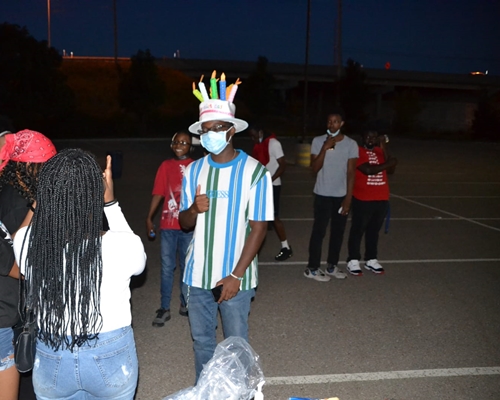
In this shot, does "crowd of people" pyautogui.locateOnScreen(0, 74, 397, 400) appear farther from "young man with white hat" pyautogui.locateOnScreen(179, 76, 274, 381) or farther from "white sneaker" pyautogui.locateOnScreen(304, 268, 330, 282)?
"white sneaker" pyautogui.locateOnScreen(304, 268, 330, 282)

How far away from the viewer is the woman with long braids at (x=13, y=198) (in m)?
2.88

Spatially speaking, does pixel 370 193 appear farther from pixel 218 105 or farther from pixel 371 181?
pixel 218 105

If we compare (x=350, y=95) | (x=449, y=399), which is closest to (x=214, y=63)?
(x=350, y=95)

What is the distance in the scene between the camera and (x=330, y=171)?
681 cm

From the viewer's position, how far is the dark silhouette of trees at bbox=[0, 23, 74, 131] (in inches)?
1599

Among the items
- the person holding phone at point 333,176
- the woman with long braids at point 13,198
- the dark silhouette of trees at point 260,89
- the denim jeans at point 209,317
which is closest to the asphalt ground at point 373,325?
the person holding phone at point 333,176

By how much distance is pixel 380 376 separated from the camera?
4.48 m

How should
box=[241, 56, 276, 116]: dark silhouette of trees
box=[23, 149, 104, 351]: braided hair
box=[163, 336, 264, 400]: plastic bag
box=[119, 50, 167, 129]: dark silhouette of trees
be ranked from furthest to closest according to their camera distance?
box=[241, 56, 276, 116]: dark silhouette of trees, box=[119, 50, 167, 129]: dark silhouette of trees, box=[163, 336, 264, 400]: plastic bag, box=[23, 149, 104, 351]: braided hair

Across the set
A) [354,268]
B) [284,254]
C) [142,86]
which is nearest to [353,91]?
[142,86]

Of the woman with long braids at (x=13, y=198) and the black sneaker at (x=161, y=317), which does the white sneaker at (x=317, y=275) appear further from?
the woman with long braids at (x=13, y=198)

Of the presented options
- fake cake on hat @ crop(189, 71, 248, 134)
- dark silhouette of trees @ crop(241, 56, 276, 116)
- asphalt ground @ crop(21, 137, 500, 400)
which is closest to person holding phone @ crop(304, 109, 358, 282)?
asphalt ground @ crop(21, 137, 500, 400)

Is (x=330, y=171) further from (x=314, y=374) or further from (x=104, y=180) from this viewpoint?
(x=104, y=180)

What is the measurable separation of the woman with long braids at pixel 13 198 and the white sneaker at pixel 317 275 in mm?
4533

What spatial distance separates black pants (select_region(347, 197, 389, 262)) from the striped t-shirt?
3.97m
